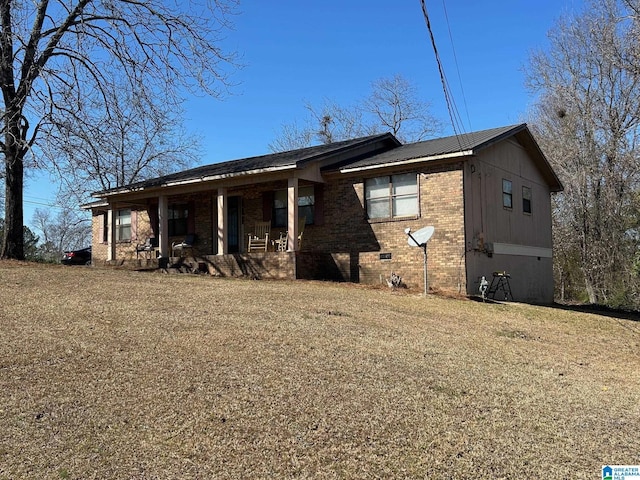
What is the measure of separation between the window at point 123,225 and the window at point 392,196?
35.7 ft

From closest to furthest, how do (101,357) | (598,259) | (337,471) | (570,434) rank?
(337,471)
(570,434)
(101,357)
(598,259)

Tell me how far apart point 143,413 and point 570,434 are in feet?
12.4

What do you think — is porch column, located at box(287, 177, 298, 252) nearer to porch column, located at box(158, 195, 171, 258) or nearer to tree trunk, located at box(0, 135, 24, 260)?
porch column, located at box(158, 195, 171, 258)

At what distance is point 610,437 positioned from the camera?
5.38 meters

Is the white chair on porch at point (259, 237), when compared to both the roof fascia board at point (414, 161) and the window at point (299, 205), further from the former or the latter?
the roof fascia board at point (414, 161)

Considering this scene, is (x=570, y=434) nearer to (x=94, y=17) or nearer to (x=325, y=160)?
(x=325, y=160)

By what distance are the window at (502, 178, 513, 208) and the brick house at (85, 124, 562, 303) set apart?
1.2 inches

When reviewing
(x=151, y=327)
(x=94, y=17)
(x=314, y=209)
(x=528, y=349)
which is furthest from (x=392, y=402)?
(x=94, y=17)

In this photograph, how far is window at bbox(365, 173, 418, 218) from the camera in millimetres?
15758

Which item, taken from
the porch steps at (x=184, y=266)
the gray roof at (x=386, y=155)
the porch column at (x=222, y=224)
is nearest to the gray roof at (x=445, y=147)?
the gray roof at (x=386, y=155)

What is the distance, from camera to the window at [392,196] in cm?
1576

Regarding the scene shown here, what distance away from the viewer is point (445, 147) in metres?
16.0

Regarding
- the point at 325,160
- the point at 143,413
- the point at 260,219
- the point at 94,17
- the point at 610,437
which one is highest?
the point at 94,17

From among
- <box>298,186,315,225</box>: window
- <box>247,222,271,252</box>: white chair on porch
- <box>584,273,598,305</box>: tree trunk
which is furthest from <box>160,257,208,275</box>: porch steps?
<box>584,273,598,305</box>: tree trunk
